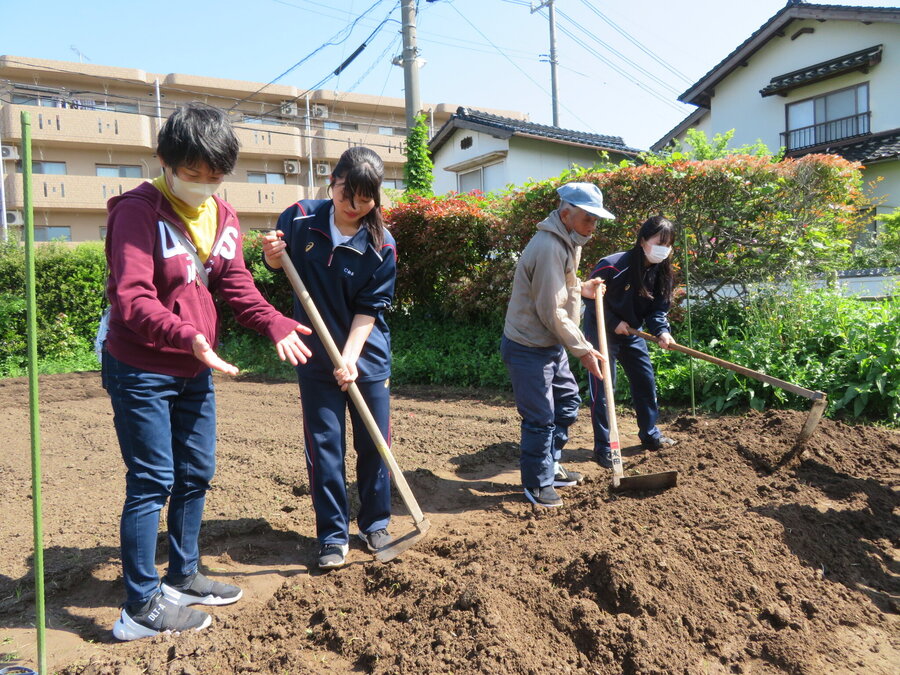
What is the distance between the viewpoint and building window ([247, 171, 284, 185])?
30688 millimetres

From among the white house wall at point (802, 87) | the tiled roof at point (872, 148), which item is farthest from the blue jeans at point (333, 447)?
the white house wall at point (802, 87)

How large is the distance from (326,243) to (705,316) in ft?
17.9

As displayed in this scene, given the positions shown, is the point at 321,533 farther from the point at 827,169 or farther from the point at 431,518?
the point at 827,169

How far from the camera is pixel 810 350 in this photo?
19.3 feet

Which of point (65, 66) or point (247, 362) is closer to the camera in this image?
point (247, 362)

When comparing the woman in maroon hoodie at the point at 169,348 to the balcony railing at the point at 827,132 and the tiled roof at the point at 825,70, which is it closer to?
the tiled roof at the point at 825,70

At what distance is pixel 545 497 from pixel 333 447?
1.39 meters

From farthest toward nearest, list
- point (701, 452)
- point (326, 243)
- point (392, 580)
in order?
point (701, 452), point (326, 243), point (392, 580)

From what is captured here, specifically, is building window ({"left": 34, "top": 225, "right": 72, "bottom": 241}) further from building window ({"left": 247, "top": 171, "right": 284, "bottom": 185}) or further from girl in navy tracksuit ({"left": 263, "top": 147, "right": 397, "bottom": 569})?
girl in navy tracksuit ({"left": 263, "top": 147, "right": 397, "bottom": 569})

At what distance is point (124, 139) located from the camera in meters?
26.8

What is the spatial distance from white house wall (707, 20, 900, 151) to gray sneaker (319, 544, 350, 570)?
19061mm

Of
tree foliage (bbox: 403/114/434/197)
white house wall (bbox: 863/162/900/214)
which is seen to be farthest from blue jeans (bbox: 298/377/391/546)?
white house wall (bbox: 863/162/900/214)

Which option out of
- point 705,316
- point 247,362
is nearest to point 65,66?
point 247,362

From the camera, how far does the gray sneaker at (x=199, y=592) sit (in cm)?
256
